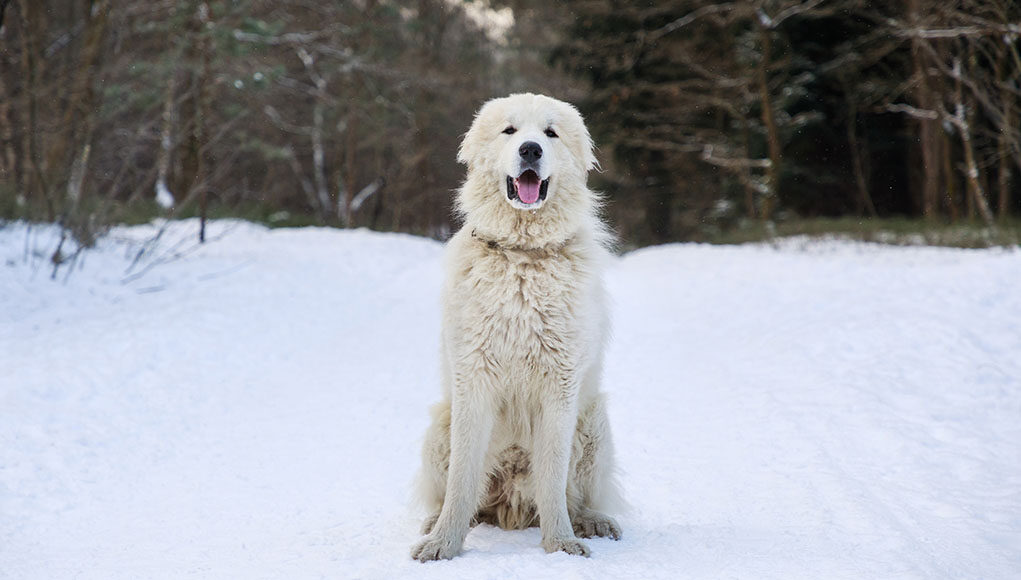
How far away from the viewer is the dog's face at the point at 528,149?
3.54 m

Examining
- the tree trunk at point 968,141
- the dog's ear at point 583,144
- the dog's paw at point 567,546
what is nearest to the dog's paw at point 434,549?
the dog's paw at point 567,546

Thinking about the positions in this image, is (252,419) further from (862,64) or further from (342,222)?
(862,64)

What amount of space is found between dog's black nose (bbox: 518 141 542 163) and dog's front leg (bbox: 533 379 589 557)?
3.35 feet

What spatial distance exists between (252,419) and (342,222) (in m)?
15.5

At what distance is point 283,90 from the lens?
21641 mm

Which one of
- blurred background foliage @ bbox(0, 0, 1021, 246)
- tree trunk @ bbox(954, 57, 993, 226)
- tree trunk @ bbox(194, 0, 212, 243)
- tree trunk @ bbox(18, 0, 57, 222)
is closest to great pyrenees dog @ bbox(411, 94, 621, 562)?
blurred background foliage @ bbox(0, 0, 1021, 246)

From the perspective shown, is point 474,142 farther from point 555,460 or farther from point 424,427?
point 424,427

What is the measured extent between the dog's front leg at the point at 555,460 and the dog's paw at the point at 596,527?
24cm

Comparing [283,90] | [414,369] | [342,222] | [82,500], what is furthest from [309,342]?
[283,90]

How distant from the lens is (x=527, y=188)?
11.7ft

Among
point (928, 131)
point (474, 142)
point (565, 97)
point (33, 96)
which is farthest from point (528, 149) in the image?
point (565, 97)

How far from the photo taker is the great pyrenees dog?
11.2 ft

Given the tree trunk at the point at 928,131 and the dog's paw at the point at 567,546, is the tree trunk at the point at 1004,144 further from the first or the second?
the dog's paw at the point at 567,546

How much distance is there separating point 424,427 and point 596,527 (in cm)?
272
